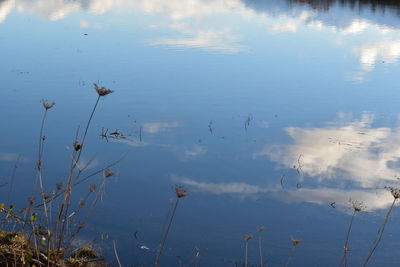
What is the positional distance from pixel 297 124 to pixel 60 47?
8313mm

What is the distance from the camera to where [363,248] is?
256 inches

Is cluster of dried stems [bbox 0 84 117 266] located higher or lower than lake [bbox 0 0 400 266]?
higher

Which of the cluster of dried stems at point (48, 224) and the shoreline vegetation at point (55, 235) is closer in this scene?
the cluster of dried stems at point (48, 224)

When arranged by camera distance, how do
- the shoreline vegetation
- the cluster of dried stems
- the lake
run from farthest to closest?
the lake < the shoreline vegetation < the cluster of dried stems

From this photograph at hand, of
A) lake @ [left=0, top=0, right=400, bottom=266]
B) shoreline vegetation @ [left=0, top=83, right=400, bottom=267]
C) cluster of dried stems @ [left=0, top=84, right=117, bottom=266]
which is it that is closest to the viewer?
cluster of dried stems @ [left=0, top=84, right=117, bottom=266]

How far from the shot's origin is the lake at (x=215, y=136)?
667cm

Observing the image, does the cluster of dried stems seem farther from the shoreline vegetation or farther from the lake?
the lake

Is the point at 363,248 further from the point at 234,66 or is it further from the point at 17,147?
the point at 234,66

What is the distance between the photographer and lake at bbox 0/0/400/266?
21.9ft

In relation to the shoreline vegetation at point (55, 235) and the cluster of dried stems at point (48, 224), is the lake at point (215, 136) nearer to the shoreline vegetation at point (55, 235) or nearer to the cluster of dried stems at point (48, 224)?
the shoreline vegetation at point (55, 235)

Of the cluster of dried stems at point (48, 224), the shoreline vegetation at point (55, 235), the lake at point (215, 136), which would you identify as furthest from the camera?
the lake at point (215, 136)

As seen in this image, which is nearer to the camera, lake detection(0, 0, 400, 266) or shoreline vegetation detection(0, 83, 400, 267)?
shoreline vegetation detection(0, 83, 400, 267)

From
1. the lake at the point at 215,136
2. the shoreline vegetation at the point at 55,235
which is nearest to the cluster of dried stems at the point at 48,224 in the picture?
the shoreline vegetation at the point at 55,235

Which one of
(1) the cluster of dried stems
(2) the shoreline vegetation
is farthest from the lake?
(1) the cluster of dried stems
